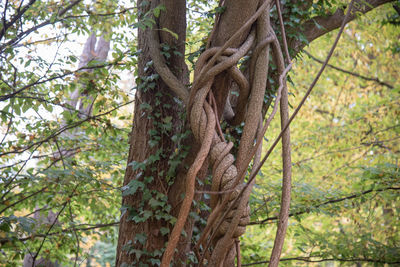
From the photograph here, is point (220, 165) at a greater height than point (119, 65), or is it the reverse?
point (119, 65)

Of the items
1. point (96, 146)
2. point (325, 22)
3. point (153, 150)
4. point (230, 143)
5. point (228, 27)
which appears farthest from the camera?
point (96, 146)

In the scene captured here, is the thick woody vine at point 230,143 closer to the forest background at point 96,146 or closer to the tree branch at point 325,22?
the forest background at point 96,146

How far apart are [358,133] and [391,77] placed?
2.67 m

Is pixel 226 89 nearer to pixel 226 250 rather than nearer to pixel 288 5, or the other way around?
pixel 226 250

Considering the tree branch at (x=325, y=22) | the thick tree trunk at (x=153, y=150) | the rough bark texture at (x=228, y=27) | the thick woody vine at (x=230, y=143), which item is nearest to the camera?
the thick woody vine at (x=230, y=143)

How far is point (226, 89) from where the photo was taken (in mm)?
1488

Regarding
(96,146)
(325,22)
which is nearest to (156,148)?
(325,22)

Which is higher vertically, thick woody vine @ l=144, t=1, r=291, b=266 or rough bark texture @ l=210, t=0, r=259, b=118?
rough bark texture @ l=210, t=0, r=259, b=118

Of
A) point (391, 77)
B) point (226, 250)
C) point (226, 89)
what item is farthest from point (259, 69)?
point (391, 77)

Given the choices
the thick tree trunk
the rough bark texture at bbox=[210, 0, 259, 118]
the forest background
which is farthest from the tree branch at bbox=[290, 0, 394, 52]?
the rough bark texture at bbox=[210, 0, 259, 118]

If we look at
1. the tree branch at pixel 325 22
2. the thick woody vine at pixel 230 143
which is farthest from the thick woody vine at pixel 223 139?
the tree branch at pixel 325 22

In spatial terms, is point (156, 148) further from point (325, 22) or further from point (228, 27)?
point (325, 22)

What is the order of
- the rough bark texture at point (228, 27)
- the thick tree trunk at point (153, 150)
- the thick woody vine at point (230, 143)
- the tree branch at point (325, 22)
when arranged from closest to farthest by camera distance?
the thick woody vine at point (230, 143) < the rough bark texture at point (228, 27) < the thick tree trunk at point (153, 150) < the tree branch at point (325, 22)

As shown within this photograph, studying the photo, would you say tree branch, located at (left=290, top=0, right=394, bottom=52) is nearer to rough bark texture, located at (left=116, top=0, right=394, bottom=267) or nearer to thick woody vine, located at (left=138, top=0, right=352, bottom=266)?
rough bark texture, located at (left=116, top=0, right=394, bottom=267)
